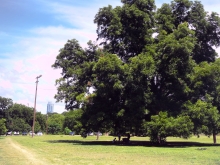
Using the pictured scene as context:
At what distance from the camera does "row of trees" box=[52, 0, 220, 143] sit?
3675 cm

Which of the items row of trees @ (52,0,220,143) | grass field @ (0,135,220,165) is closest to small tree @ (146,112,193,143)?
row of trees @ (52,0,220,143)

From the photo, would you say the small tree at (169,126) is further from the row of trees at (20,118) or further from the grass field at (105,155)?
the row of trees at (20,118)

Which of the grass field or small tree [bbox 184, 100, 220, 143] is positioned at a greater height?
small tree [bbox 184, 100, 220, 143]

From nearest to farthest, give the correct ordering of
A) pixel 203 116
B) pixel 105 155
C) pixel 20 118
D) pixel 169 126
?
1. pixel 105 155
2. pixel 169 126
3. pixel 203 116
4. pixel 20 118

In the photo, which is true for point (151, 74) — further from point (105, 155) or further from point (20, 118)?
point (20, 118)

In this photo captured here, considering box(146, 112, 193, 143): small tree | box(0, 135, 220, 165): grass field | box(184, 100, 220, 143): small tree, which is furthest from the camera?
box(184, 100, 220, 143): small tree

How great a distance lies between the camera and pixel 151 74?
37.2 meters

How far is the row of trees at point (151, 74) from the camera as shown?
36.8 metres

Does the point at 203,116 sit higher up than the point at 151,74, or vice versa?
the point at 151,74

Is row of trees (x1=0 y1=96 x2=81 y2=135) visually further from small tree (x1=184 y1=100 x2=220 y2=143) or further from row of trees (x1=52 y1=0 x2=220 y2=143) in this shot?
small tree (x1=184 y1=100 x2=220 y2=143)

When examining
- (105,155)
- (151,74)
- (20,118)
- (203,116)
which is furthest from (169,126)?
(20,118)

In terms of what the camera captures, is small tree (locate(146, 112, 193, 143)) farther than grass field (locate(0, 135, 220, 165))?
Yes

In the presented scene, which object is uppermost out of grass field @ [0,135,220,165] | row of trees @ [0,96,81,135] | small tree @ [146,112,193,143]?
row of trees @ [0,96,81,135]

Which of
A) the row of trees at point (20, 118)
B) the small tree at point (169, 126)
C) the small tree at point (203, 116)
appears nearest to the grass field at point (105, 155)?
the small tree at point (169, 126)
